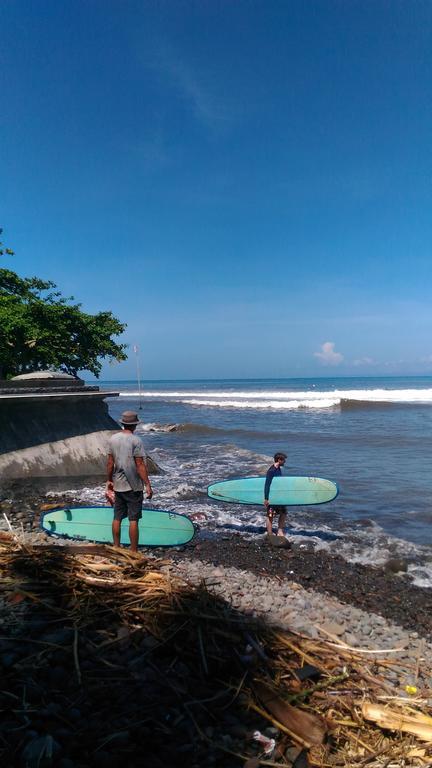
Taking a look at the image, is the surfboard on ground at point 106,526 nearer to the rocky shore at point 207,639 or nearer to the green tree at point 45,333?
the rocky shore at point 207,639

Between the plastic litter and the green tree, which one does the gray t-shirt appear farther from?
the green tree

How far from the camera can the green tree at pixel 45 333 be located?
59.0 feet

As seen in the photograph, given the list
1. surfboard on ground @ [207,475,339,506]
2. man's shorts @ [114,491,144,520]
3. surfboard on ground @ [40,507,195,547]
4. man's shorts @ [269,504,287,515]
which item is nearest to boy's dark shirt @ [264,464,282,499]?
man's shorts @ [269,504,287,515]

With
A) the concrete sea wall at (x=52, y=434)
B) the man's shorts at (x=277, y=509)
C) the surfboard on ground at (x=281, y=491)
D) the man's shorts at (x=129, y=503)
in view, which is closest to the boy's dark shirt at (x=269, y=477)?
the man's shorts at (x=277, y=509)

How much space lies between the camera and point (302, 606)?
5648mm

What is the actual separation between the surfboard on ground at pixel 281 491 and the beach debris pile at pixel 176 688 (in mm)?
5694

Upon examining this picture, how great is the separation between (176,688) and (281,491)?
23.8 ft

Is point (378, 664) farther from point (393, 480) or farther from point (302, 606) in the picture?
point (393, 480)

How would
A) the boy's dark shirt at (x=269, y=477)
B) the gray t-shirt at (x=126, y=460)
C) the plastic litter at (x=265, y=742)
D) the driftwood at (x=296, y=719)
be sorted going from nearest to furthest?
the plastic litter at (x=265, y=742) → the driftwood at (x=296, y=719) → the gray t-shirt at (x=126, y=460) → the boy's dark shirt at (x=269, y=477)

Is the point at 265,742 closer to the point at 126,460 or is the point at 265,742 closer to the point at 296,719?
the point at 296,719

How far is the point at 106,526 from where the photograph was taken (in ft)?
26.3

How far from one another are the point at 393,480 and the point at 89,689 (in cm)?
1168

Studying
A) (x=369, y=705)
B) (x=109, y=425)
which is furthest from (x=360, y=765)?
(x=109, y=425)

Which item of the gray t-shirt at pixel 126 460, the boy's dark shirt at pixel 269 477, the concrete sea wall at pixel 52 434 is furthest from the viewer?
the concrete sea wall at pixel 52 434
